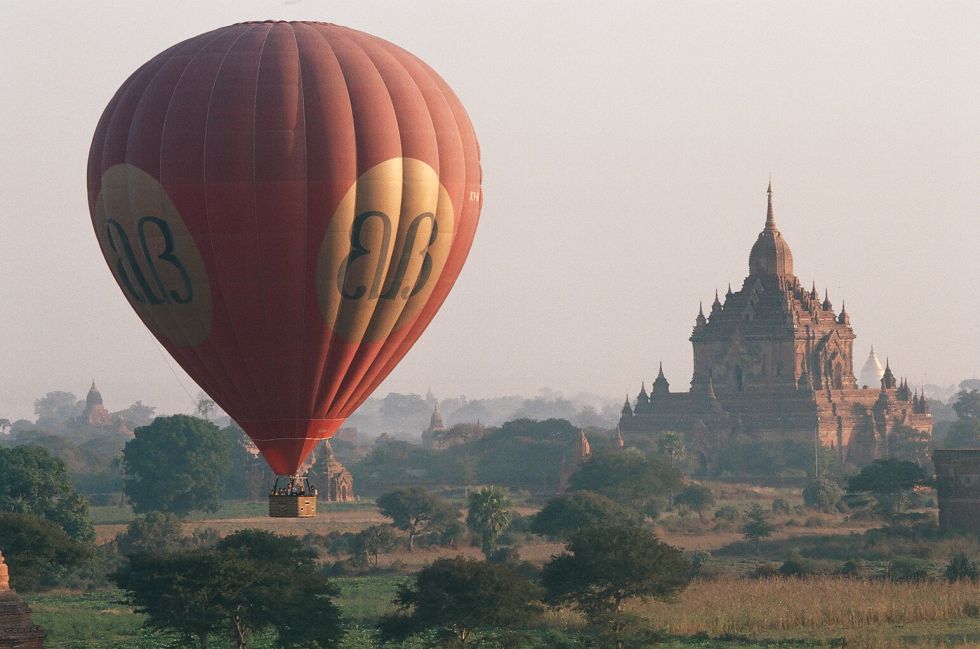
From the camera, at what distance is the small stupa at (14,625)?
39281 millimetres

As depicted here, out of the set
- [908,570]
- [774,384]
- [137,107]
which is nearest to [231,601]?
[137,107]

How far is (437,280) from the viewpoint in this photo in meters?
48.3

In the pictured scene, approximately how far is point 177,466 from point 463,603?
6751cm

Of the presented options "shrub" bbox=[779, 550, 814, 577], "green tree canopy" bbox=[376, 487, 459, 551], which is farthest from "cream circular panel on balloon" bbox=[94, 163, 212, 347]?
"green tree canopy" bbox=[376, 487, 459, 551]

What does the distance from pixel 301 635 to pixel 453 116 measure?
55.9ft

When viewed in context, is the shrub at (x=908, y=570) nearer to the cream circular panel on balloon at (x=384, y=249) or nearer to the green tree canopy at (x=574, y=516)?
the green tree canopy at (x=574, y=516)

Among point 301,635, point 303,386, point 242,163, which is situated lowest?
point 301,635

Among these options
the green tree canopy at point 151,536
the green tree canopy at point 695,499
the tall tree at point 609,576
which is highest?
the green tree canopy at point 695,499

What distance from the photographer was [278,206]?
4512 centimetres

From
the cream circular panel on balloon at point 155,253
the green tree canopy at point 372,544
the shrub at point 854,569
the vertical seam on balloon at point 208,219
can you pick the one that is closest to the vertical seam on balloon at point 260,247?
the vertical seam on balloon at point 208,219

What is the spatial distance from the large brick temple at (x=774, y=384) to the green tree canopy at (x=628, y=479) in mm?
30940

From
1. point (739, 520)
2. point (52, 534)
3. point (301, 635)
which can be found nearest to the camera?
point (301, 635)

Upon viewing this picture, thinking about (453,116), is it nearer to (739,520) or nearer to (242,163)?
(242,163)

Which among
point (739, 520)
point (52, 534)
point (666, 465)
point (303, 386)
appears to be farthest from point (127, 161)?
point (666, 465)
